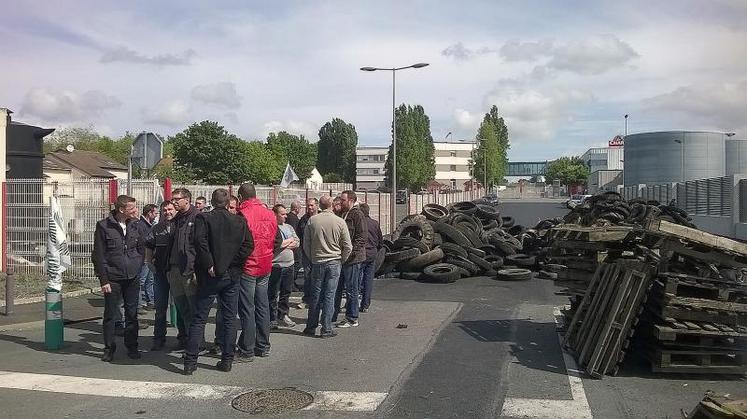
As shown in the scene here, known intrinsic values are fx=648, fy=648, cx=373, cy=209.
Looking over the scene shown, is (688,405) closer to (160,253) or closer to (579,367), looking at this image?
(579,367)

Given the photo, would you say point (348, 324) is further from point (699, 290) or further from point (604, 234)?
point (699, 290)

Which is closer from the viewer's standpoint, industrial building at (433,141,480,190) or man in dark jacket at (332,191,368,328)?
man in dark jacket at (332,191,368,328)

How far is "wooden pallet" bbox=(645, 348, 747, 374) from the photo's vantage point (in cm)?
681

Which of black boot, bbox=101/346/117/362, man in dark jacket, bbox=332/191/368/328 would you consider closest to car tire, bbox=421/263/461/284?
man in dark jacket, bbox=332/191/368/328

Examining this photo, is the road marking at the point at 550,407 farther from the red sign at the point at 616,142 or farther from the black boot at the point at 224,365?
the red sign at the point at 616,142

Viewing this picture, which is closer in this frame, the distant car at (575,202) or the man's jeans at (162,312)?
the man's jeans at (162,312)

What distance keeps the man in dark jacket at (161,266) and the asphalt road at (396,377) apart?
1.36ft

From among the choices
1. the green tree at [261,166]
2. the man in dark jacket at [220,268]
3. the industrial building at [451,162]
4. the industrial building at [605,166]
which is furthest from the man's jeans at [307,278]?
the industrial building at [451,162]

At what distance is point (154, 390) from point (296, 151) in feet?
356

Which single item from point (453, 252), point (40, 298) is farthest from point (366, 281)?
point (40, 298)

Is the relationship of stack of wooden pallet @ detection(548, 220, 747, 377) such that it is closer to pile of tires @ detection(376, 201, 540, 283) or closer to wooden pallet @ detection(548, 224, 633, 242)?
wooden pallet @ detection(548, 224, 633, 242)

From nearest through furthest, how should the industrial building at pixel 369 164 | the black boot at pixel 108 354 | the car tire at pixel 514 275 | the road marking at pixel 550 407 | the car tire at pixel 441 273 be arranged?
the road marking at pixel 550 407 → the black boot at pixel 108 354 → the car tire at pixel 441 273 → the car tire at pixel 514 275 → the industrial building at pixel 369 164

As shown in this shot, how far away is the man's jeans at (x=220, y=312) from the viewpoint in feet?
23.3

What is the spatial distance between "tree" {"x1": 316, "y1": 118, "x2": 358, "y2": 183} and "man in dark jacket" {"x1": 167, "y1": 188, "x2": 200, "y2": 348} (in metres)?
116
